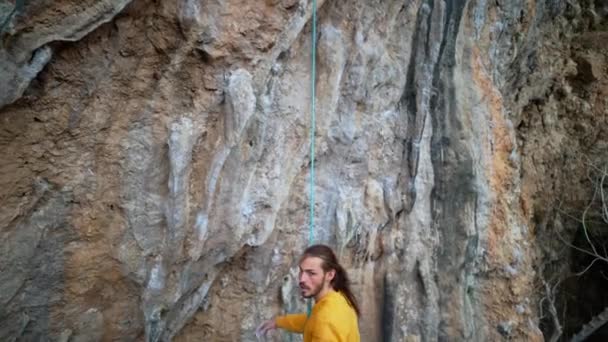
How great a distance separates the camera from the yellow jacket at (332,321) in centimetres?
161

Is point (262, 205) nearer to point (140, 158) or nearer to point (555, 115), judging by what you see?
point (140, 158)

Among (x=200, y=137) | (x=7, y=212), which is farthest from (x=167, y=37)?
(x=7, y=212)

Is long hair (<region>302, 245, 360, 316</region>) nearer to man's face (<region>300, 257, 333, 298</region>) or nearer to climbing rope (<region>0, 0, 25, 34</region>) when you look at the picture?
man's face (<region>300, 257, 333, 298</region>)

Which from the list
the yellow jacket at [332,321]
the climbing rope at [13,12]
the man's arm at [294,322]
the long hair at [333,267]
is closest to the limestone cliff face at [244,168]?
the climbing rope at [13,12]

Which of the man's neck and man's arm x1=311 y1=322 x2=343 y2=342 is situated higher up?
the man's neck

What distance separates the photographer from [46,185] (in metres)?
2.37

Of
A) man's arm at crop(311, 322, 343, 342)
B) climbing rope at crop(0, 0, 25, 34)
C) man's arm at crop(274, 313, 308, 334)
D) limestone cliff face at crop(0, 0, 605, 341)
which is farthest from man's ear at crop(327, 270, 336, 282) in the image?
climbing rope at crop(0, 0, 25, 34)

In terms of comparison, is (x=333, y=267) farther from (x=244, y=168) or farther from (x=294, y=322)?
(x=244, y=168)

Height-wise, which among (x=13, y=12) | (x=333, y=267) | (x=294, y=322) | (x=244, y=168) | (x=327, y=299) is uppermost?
(x=13, y=12)

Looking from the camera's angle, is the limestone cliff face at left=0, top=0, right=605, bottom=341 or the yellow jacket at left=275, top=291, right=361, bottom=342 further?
the limestone cliff face at left=0, top=0, right=605, bottom=341

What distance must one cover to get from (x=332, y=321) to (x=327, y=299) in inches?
4.5

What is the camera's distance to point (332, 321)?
1629 millimetres

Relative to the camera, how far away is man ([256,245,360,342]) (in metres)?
1.62

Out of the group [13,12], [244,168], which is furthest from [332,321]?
[13,12]
